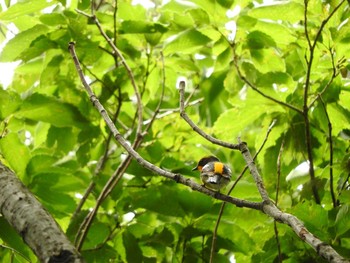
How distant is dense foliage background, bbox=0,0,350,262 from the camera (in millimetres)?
1811

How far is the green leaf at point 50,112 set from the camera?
1.98 meters

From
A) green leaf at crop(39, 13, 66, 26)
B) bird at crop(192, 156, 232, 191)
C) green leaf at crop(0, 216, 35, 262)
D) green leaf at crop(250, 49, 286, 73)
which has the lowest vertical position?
green leaf at crop(0, 216, 35, 262)

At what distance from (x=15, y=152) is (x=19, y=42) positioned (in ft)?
1.35

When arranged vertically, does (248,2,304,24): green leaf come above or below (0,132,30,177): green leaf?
above

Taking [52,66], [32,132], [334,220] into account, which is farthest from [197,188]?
[32,132]

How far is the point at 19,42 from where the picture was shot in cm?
199

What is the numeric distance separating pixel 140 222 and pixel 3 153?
1.73ft

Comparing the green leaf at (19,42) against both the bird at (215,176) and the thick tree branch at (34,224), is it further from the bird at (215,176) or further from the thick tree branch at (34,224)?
the bird at (215,176)

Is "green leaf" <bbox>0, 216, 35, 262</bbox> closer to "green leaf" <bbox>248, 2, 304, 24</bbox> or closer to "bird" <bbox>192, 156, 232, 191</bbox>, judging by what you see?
"bird" <bbox>192, 156, 232, 191</bbox>

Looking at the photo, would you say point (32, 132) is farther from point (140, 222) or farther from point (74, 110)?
point (140, 222)

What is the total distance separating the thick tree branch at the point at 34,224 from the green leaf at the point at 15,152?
1.78 feet

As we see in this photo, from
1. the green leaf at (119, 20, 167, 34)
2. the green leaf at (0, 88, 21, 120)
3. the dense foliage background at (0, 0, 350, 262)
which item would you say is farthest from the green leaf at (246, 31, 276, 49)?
the green leaf at (0, 88, 21, 120)

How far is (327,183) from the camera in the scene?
1.84 m

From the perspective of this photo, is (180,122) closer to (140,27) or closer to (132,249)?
(140,27)
